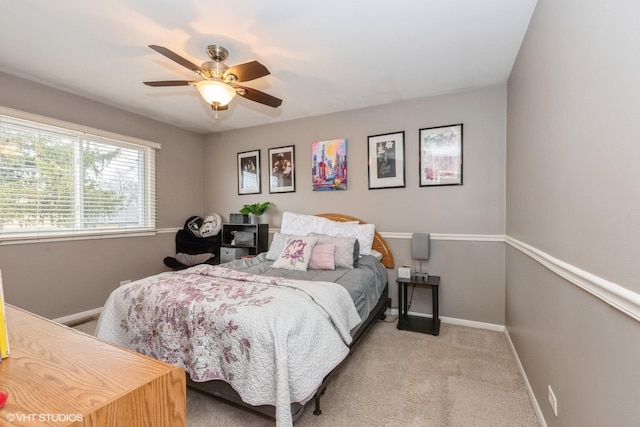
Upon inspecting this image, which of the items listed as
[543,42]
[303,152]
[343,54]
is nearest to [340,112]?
[303,152]

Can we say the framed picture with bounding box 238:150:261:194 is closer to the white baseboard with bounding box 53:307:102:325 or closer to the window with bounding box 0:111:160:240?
the window with bounding box 0:111:160:240

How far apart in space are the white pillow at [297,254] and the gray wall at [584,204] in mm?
1871

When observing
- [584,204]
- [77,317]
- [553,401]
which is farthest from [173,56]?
[77,317]

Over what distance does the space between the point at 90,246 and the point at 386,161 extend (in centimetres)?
371

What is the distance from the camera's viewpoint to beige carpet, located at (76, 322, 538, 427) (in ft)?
5.68

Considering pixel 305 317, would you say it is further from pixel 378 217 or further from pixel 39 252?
pixel 39 252

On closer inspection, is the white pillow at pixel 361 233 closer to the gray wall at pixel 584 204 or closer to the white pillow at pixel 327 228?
the white pillow at pixel 327 228

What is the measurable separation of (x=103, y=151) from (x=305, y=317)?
11.4 ft

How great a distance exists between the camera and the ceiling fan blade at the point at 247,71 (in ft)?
6.63

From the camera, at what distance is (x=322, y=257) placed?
2920 millimetres

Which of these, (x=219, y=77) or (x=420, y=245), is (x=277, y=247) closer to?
(x=420, y=245)

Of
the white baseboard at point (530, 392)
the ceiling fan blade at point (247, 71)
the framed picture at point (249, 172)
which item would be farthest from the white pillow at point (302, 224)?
the white baseboard at point (530, 392)

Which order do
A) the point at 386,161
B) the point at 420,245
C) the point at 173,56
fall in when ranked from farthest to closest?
1. the point at 386,161
2. the point at 420,245
3. the point at 173,56

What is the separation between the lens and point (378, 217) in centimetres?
358
